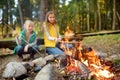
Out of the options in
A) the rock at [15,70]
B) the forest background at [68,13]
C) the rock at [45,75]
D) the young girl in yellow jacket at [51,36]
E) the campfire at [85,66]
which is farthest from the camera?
the forest background at [68,13]

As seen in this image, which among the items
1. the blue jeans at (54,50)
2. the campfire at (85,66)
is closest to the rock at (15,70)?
the campfire at (85,66)

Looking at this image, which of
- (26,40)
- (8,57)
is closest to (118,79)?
(26,40)

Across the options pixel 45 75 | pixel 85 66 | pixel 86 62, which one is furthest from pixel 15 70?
pixel 86 62

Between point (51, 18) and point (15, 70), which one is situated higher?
point (51, 18)

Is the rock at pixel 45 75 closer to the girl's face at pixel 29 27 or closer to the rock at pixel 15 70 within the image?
the rock at pixel 15 70

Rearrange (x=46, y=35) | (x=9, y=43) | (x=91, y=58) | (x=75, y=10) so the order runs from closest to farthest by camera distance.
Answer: (x=91, y=58) → (x=46, y=35) → (x=9, y=43) → (x=75, y=10)

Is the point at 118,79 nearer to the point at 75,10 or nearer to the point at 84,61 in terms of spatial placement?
the point at 84,61

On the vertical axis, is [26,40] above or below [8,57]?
above

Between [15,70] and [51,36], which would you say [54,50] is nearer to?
[51,36]

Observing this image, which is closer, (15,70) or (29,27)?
(15,70)

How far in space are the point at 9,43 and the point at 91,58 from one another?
422cm

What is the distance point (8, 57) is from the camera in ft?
30.5

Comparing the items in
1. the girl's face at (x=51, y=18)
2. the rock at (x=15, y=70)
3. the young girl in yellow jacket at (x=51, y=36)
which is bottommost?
the rock at (x=15, y=70)

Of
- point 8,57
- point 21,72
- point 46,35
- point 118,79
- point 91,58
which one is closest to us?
point 118,79
